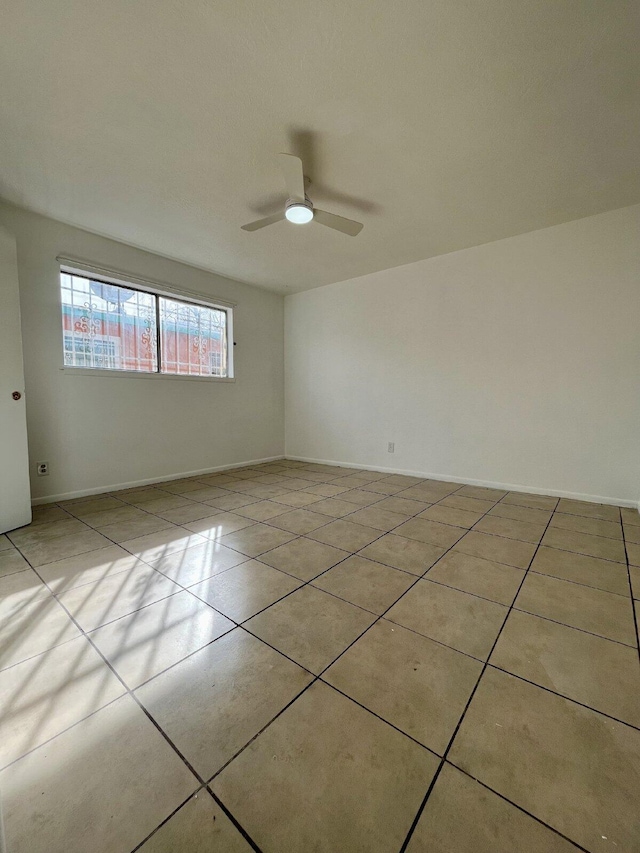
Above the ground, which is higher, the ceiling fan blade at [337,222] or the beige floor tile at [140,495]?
the ceiling fan blade at [337,222]

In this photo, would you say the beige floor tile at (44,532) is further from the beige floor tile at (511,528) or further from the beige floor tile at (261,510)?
the beige floor tile at (511,528)

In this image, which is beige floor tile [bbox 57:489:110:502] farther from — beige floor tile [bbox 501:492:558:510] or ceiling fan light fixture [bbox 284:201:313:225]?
beige floor tile [bbox 501:492:558:510]

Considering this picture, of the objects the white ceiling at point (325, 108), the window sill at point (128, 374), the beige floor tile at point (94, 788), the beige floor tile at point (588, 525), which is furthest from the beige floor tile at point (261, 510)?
the white ceiling at point (325, 108)

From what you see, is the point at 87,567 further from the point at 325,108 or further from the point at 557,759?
the point at 325,108

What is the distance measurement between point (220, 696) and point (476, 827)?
782 mm

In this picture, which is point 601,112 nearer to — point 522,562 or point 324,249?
point 324,249

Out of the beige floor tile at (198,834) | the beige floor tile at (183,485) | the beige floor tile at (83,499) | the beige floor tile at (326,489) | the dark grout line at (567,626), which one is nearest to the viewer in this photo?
the beige floor tile at (198,834)

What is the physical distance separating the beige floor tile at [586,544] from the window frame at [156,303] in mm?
3957

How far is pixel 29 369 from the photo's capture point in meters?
3.08

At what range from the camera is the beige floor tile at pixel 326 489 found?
11.6 ft

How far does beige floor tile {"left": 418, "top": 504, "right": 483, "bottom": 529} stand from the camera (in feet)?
8.96

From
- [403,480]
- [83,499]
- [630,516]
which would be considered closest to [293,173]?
[403,480]

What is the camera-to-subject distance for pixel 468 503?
10.6 feet

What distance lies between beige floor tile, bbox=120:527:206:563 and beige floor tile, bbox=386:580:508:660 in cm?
144
